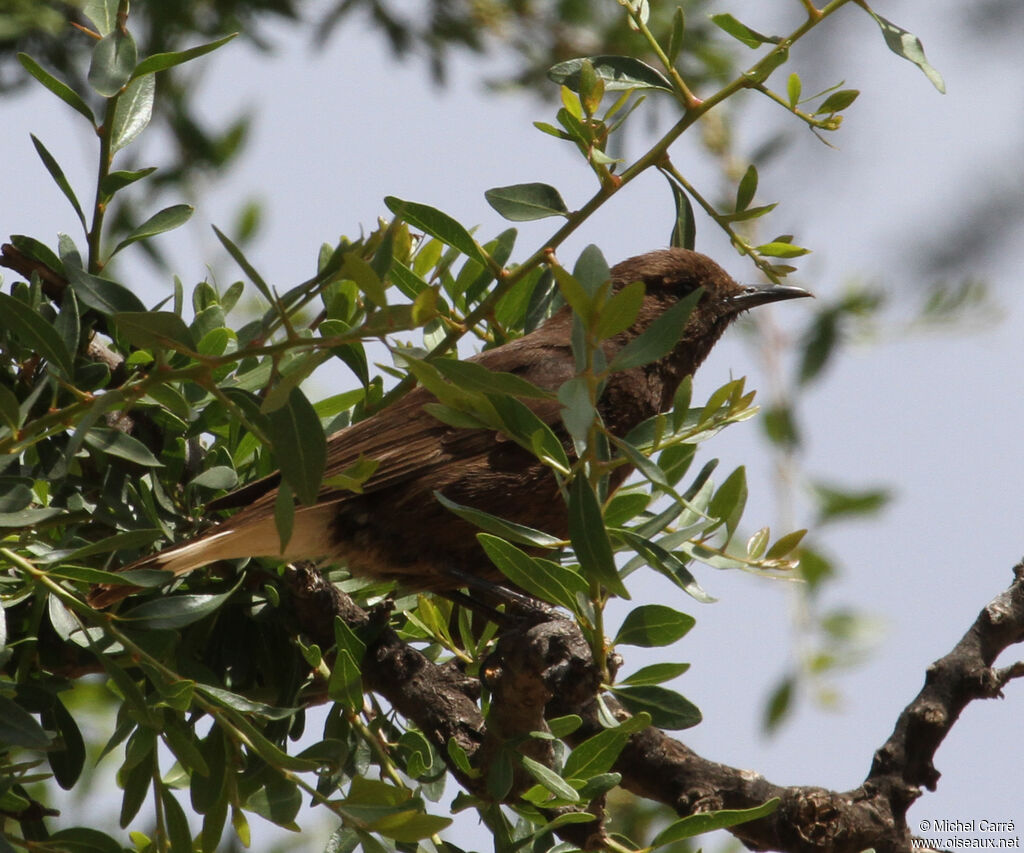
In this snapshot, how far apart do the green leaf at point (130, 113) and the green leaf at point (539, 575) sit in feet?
4.31

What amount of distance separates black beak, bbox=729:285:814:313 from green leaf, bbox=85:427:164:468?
296 centimetres

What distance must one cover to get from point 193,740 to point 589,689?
2.99 ft

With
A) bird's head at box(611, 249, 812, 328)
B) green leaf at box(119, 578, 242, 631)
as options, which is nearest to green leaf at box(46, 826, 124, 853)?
green leaf at box(119, 578, 242, 631)

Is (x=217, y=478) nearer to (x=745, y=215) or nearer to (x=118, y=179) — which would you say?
(x=118, y=179)

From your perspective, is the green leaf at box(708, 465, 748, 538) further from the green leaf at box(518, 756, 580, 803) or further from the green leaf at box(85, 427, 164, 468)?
the green leaf at box(85, 427, 164, 468)

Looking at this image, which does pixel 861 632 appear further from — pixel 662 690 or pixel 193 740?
pixel 193 740

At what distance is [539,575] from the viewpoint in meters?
2.66

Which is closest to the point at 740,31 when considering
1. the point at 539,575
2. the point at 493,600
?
the point at 539,575

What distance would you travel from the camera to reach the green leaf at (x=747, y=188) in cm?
296

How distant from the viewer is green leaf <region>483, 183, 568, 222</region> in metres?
2.95

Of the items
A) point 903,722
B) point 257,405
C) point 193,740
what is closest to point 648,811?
point 903,722

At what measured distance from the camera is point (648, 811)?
4.18 m

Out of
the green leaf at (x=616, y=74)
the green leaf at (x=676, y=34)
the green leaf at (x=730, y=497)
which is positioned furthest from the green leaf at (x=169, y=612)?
the green leaf at (x=676, y=34)

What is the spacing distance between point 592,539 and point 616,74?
51.3 inches
